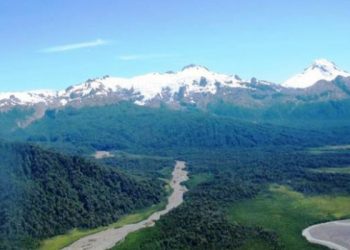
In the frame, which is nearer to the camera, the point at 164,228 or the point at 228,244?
the point at 228,244

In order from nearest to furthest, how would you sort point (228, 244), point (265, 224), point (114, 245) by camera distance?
point (228, 244), point (114, 245), point (265, 224)

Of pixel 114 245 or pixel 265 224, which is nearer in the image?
pixel 114 245

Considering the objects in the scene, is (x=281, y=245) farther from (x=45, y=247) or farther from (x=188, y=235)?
(x=45, y=247)

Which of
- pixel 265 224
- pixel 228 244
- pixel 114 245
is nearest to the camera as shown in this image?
pixel 228 244

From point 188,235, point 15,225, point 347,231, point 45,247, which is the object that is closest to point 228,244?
point 188,235

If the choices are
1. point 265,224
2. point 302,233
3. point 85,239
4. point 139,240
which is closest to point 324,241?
point 302,233

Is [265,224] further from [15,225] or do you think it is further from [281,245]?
[15,225]
